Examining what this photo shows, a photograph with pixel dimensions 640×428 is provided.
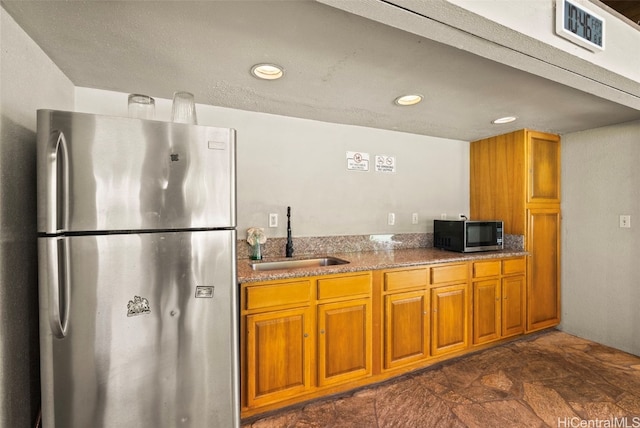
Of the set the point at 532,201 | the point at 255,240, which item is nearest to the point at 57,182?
the point at 255,240

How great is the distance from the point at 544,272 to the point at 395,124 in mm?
2154

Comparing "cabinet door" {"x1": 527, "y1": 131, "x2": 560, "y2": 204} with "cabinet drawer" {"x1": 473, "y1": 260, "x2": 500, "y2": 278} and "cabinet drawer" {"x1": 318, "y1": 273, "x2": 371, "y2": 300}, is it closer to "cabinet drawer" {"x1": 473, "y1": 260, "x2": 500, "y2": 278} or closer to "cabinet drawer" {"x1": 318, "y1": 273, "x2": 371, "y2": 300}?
"cabinet drawer" {"x1": 473, "y1": 260, "x2": 500, "y2": 278}

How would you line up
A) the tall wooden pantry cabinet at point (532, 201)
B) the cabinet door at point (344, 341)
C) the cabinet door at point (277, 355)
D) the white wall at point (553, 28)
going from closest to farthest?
the white wall at point (553, 28)
the cabinet door at point (277, 355)
the cabinet door at point (344, 341)
the tall wooden pantry cabinet at point (532, 201)

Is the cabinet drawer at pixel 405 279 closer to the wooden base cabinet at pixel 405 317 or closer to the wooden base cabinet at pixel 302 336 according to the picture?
the wooden base cabinet at pixel 405 317

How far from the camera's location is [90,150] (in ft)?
3.95

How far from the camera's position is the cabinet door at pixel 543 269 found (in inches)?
116

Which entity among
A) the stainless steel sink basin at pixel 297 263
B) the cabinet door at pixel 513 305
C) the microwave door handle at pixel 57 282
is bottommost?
the cabinet door at pixel 513 305

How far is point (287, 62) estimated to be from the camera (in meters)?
1.63

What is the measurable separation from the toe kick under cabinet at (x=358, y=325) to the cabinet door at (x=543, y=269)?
1.47 ft

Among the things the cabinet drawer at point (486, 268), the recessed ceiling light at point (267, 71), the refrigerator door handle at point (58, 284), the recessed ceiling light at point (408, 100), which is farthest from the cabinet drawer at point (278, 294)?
the cabinet drawer at point (486, 268)

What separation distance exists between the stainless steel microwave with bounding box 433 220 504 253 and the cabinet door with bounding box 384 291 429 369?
0.73 m

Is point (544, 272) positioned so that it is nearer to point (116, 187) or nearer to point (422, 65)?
point (422, 65)

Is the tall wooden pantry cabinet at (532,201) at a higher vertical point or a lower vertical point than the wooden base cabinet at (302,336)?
higher

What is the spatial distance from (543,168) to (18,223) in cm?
400
